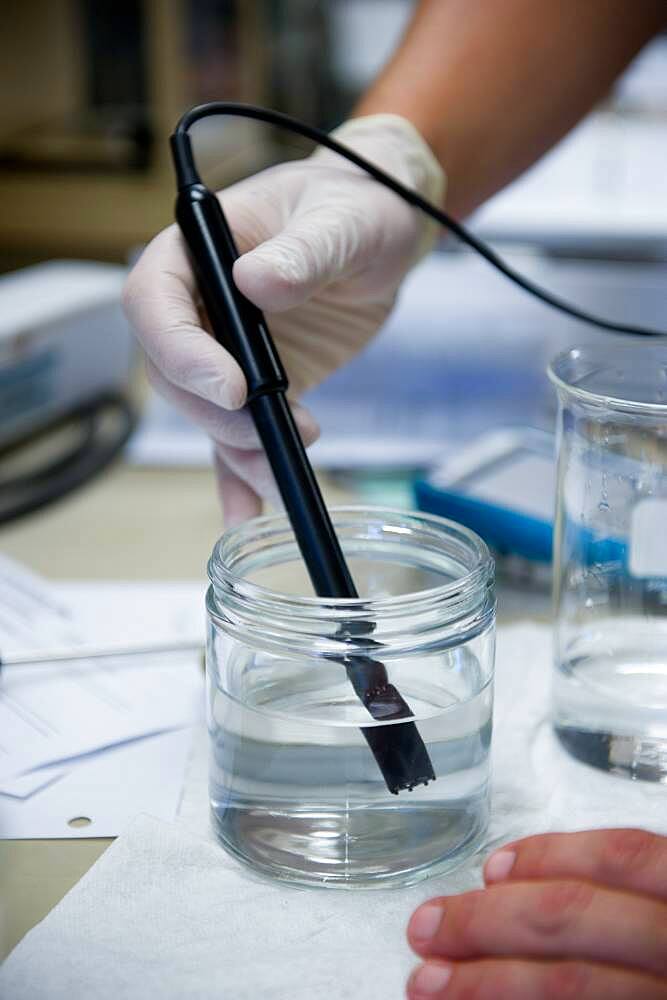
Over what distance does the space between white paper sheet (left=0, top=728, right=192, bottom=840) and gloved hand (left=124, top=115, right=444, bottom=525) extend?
0.43 ft

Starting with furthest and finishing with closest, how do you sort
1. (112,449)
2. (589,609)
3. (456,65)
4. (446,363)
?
(446,363), (112,449), (456,65), (589,609)

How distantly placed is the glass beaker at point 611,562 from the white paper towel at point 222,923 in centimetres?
3

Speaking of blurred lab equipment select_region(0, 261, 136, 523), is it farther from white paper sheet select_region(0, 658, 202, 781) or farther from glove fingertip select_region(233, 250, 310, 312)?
glove fingertip select_region(233, 250, 310, 312)

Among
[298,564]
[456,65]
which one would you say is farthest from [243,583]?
[456,65]

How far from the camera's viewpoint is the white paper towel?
13.9 inches

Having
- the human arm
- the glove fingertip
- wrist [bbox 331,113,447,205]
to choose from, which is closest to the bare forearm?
wrist [bbox 331,113,447,205]

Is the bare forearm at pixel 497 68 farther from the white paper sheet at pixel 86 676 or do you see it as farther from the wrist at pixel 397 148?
the white paper sheet at pixel 86 676

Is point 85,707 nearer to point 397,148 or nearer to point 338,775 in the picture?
point 338,775

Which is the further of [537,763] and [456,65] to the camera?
[456,65]

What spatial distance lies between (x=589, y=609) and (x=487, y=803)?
0.36 ft

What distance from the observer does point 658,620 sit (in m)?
0.48

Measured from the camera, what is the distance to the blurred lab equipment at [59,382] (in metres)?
0.84

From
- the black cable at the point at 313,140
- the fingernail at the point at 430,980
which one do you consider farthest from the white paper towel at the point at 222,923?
the black cable at the point at 313,140

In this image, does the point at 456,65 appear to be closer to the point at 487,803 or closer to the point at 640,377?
the point at 640,377
